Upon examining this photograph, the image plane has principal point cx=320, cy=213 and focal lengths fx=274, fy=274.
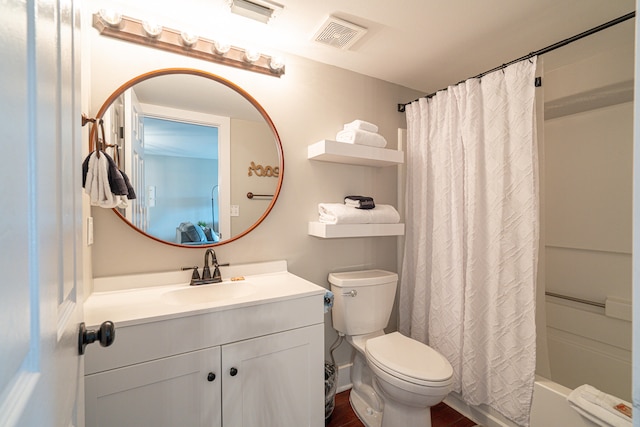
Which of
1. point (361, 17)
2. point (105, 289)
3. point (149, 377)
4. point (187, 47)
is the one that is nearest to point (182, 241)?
point (105, 289)

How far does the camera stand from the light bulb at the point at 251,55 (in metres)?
1.57

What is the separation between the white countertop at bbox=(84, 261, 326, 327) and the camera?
1021mm

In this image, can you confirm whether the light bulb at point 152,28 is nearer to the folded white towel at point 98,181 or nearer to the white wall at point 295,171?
the white wall at point 295,171

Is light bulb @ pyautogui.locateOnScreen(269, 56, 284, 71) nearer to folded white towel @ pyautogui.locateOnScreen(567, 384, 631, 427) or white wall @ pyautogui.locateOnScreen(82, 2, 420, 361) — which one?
white wall @ pyautogui.locateOnScreen(82, 2, 420, 361)

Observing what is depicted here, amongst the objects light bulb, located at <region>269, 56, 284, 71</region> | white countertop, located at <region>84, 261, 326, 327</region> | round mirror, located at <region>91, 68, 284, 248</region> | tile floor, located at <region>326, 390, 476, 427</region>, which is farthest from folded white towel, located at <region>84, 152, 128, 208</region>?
tile floor, located at <region>326, 390, 476, 427</region>

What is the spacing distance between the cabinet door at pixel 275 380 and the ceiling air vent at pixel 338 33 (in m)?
1.56

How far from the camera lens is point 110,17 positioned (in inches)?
49.7

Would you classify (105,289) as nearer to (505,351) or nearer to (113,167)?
(113,167)

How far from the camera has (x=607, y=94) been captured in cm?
171

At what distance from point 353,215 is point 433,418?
1336mm

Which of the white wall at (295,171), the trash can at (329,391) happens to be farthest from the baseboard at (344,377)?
the trash can at (329,391)

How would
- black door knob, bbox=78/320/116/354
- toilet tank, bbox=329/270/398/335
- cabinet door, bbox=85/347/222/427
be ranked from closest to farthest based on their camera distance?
1. black door knob, bbox=78/320/116/354
2. cabinet door, bbox=85/347/222/427
3. toilet tank, bbox=329/270/398/335

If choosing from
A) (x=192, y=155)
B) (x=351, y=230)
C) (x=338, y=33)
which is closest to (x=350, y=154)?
(x=351, y=230)

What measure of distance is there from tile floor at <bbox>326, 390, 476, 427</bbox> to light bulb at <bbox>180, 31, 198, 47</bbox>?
226 cm
